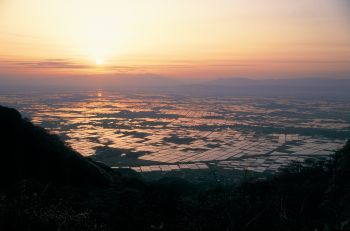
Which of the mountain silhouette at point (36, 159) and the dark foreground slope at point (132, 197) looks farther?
the mountain silhouette at point (36, 159)

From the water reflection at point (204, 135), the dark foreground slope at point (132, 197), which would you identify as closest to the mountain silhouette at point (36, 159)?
the dark foreground slope at point (132, 197)

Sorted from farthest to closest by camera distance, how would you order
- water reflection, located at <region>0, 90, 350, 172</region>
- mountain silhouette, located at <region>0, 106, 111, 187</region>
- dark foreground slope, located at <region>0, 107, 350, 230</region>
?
water reflection, located at <region>0, 90, 350, 172</region> → mountain silhouette, located at <region>0, 106, 111, 187</region> → dark foreground slope, located at <region>0, 107, 350, 230</region>

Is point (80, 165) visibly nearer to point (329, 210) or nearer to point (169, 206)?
point (169, 206)

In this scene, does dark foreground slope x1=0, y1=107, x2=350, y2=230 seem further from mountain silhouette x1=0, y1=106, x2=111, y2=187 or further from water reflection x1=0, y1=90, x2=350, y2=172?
water reflection x1=0, y1=90, x2=350, y2=172

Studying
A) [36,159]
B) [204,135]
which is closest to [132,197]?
[36,159]

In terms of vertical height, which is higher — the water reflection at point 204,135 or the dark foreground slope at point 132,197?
the dark foreground slope at point 132,197

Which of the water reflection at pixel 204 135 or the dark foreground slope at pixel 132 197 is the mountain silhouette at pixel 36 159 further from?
the water reflection at pixel 204 135

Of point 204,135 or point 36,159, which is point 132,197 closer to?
point 36,159

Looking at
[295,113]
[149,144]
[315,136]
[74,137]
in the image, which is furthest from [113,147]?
[295,113]

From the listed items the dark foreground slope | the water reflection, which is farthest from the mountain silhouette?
the water reflection
